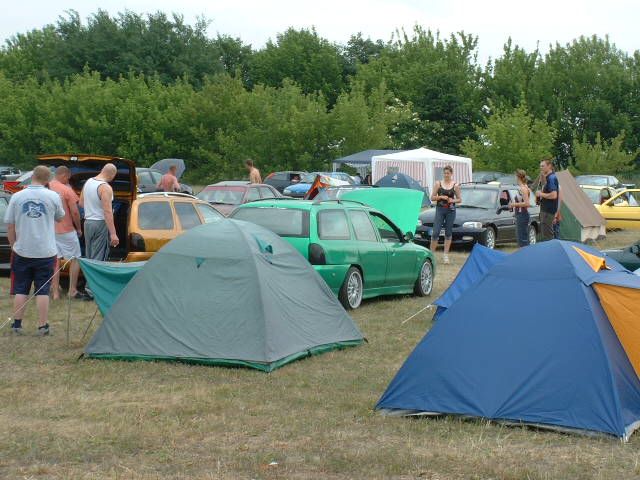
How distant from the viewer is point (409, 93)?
66125 mm

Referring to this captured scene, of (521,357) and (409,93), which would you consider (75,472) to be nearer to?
(521,357)

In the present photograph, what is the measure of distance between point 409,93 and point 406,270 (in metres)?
52.8

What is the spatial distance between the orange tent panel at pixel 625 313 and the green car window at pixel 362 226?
6154 millimetres

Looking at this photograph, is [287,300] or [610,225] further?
[610,225]

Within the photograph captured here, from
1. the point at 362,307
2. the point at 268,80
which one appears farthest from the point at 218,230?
the point at 268,80

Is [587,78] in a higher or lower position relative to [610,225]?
higher

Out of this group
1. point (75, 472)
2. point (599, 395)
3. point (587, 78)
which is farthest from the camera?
point (587, 78)

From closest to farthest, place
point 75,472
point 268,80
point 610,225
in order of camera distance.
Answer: point 75,472 < point 610,225 < point 268,80

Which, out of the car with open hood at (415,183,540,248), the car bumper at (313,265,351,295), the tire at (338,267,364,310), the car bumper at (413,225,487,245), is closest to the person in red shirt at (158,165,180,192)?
the car with open hood at (415,183,540,248)

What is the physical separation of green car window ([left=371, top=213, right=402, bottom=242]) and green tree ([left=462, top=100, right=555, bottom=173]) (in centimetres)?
3292

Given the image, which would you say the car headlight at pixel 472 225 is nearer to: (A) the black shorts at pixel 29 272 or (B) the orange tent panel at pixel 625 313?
(A) the black shorts at pixel 29 272

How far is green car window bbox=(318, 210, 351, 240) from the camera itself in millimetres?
12867

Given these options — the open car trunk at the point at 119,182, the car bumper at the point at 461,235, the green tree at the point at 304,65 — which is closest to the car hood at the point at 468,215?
the car bumper at the point at 461,235

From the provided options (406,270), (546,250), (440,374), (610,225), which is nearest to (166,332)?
(440,374)
